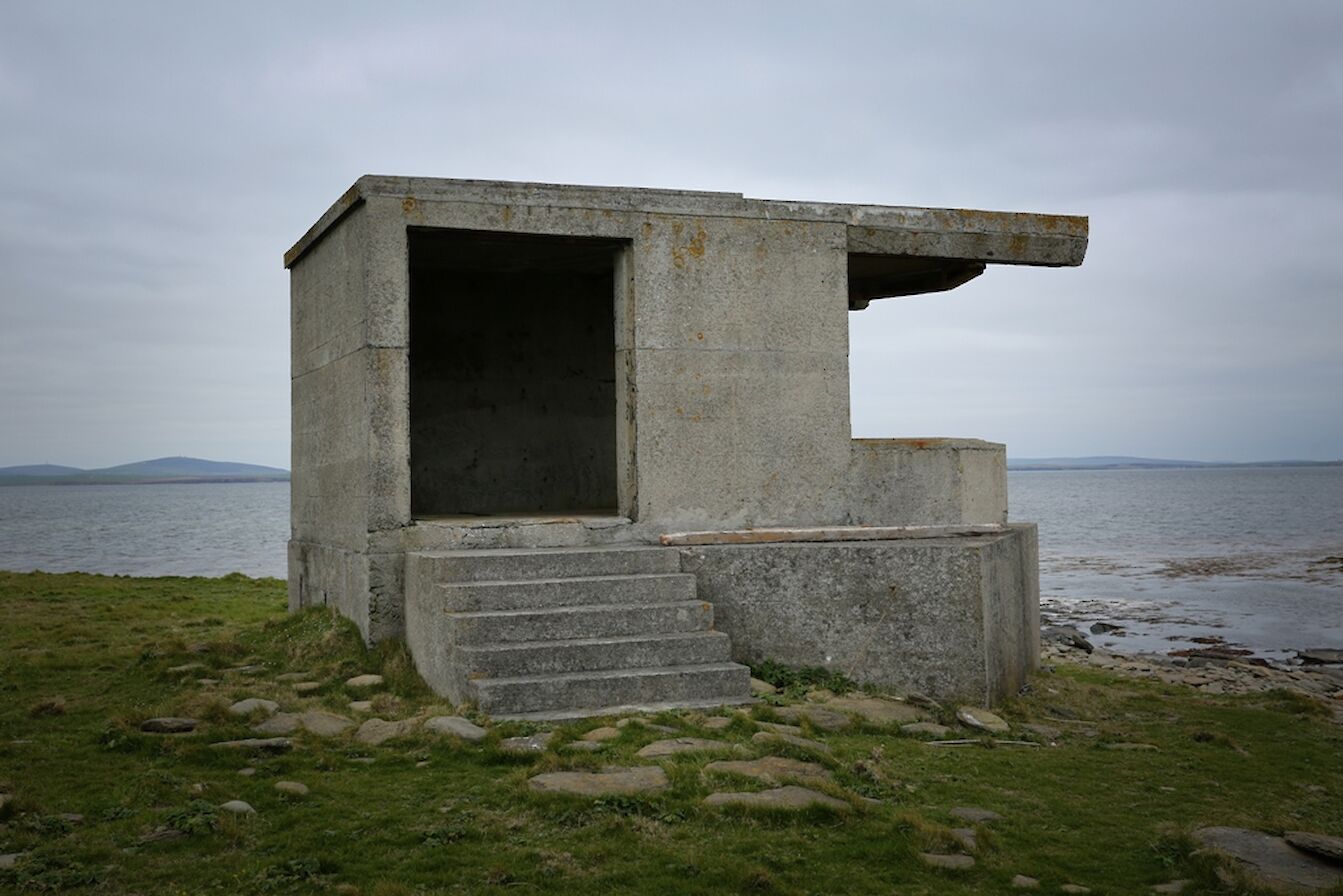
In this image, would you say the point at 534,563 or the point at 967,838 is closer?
the point at 967,838

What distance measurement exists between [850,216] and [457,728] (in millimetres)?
5161

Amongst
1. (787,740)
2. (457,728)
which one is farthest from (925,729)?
(457,728)

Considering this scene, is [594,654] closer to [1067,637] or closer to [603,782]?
[603,782]

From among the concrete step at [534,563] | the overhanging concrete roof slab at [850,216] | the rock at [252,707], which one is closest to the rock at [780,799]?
the concrete step at [534,563]

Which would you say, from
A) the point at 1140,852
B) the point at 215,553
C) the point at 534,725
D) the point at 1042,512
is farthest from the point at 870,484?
the point at 1042,512

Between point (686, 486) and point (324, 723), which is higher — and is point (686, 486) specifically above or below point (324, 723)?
above

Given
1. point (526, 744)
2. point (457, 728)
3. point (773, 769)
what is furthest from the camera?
point (457, 728)

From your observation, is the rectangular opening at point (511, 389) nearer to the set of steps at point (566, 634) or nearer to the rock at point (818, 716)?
the set of steps at point (566, 634)

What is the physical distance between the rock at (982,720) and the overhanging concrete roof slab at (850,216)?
3.70 meters

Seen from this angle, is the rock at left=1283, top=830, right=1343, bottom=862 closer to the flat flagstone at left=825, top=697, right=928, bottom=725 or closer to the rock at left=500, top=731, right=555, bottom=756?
the flat flagstone at left=825, top=697, right=928, bottom=725

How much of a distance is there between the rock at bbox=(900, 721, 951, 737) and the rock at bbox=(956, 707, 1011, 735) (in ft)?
0.74

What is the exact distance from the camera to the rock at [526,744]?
639cm

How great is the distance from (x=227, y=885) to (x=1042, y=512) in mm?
73457

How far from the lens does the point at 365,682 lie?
825cm
